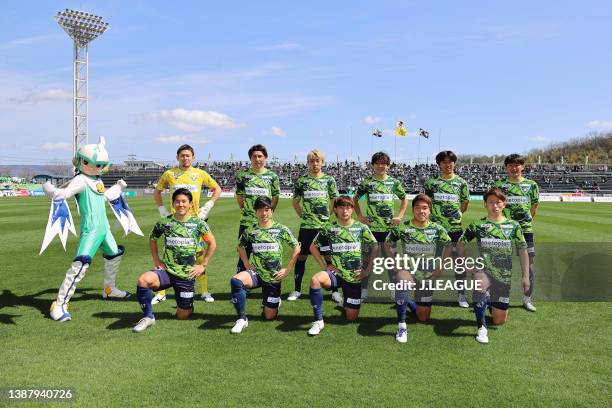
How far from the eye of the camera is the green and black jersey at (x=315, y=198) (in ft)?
21.1

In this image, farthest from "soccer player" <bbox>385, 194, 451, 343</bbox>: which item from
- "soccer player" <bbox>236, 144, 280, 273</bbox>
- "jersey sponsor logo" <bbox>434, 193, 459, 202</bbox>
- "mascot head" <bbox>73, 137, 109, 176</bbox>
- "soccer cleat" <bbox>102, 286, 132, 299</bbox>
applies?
"mascot head" <bbox>73, 137, 109, 176</bbox>

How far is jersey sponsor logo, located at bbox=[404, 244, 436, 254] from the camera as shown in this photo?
5.42 m

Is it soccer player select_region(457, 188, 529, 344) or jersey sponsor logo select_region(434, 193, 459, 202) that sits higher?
jersey sponsor logo select_region(434, 193, 459, 202)

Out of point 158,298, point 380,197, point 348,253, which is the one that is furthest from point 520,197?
point 158,298

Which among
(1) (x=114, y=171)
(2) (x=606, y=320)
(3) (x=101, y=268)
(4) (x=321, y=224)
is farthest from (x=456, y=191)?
(1) (x=114, y=171)

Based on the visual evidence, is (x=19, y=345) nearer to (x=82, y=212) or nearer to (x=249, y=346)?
(x=82, y=212)

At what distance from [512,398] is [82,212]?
5787 mm

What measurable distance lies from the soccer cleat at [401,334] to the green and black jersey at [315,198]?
2069mm

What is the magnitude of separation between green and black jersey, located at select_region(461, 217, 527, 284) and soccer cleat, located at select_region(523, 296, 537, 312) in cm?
110

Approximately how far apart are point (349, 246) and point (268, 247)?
1065 millimetres

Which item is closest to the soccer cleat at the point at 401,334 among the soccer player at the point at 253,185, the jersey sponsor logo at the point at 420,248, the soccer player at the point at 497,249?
the jersey sponsor logo at the point at 420,248

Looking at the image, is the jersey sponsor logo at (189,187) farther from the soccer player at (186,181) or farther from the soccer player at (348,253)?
the soccer player at (348,253)

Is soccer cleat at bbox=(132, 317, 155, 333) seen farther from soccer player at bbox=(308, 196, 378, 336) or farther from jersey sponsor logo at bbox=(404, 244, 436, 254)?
jersey sponsor logo at bbox=(404, 244, 436, 254)

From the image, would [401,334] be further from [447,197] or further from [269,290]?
[447,197]
